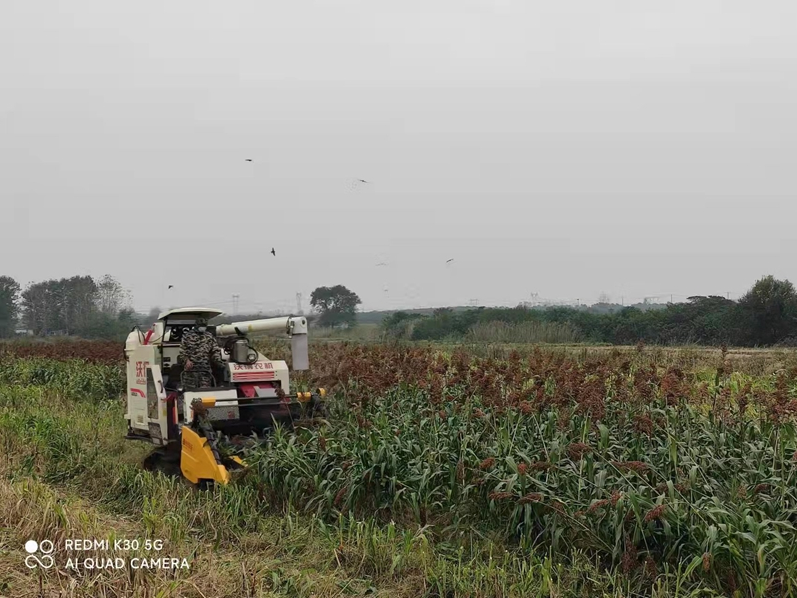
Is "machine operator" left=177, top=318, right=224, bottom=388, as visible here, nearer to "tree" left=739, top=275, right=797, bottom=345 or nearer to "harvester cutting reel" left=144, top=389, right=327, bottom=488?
"harvester cutting reel" left=144, top=389, right=327, bottom=488

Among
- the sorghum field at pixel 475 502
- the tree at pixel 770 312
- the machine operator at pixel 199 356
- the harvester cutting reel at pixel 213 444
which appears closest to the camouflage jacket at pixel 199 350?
the machine operator at pixel 199 356

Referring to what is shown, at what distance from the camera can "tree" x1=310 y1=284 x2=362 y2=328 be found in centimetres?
1454

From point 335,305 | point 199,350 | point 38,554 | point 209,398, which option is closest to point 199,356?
point 199,350

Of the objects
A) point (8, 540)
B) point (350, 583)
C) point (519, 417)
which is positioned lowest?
point (350, 583)

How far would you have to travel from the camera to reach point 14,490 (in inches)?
217

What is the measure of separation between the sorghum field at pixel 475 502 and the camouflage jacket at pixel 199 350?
1434 millimetres

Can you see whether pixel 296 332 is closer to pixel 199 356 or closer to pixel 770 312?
pixel 199 356

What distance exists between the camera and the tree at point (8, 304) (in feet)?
112

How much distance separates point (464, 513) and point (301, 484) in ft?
5.37

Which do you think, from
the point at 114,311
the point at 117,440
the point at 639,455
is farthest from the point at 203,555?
the point at 114,311

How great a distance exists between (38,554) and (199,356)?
389cm

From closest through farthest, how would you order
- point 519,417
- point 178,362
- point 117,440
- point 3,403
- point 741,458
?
point 741,458 → point 519,417 → point 178,362 → point 117,440 → point 3,403

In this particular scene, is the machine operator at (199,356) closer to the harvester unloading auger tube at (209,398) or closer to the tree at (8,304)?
the harvester unloading auger tube at (209,398)

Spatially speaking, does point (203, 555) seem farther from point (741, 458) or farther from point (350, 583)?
point (741, 458)
